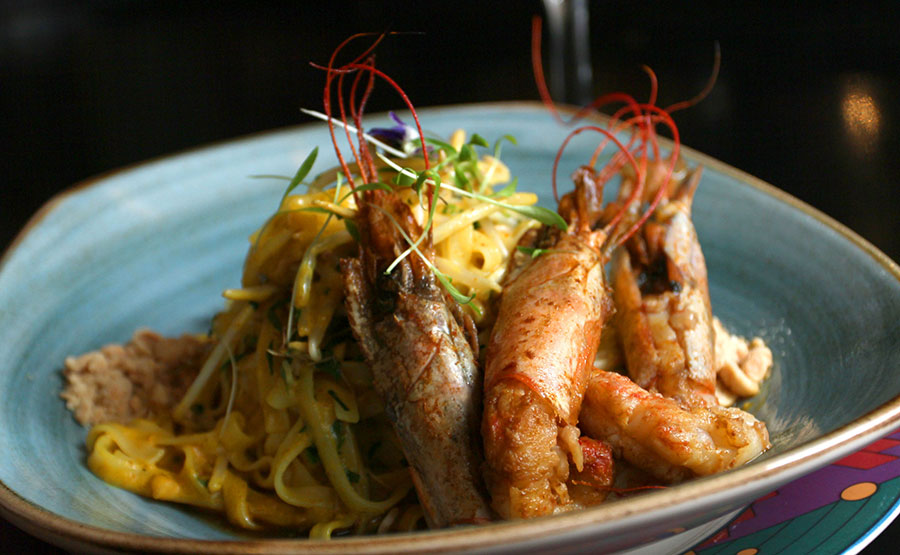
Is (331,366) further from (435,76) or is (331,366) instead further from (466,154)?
(435,76)

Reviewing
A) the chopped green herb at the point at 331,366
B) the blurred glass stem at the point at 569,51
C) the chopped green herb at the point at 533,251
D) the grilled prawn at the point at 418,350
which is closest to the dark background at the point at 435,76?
the blurred glass stem at the point at 569,51

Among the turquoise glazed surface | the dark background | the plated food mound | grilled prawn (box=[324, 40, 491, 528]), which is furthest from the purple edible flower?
the dark background

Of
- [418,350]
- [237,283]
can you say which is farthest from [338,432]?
[237,283]

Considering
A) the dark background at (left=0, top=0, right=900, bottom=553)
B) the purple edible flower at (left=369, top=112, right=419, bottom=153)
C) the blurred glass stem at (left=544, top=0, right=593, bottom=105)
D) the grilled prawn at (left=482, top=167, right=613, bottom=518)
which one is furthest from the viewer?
the blurred glass stem at (left=544, top=0, right=593, bottom=105)

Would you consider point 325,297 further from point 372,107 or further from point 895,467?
point 372,107

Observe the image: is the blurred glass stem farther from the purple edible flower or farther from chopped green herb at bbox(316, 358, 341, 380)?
chopped green herb at bbox(316, 358, 341, 380)

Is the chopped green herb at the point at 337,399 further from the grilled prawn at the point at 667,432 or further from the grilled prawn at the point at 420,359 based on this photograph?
the grilled prawn at the point at 667,432

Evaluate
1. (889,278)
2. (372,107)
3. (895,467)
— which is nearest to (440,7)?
(372,107)
